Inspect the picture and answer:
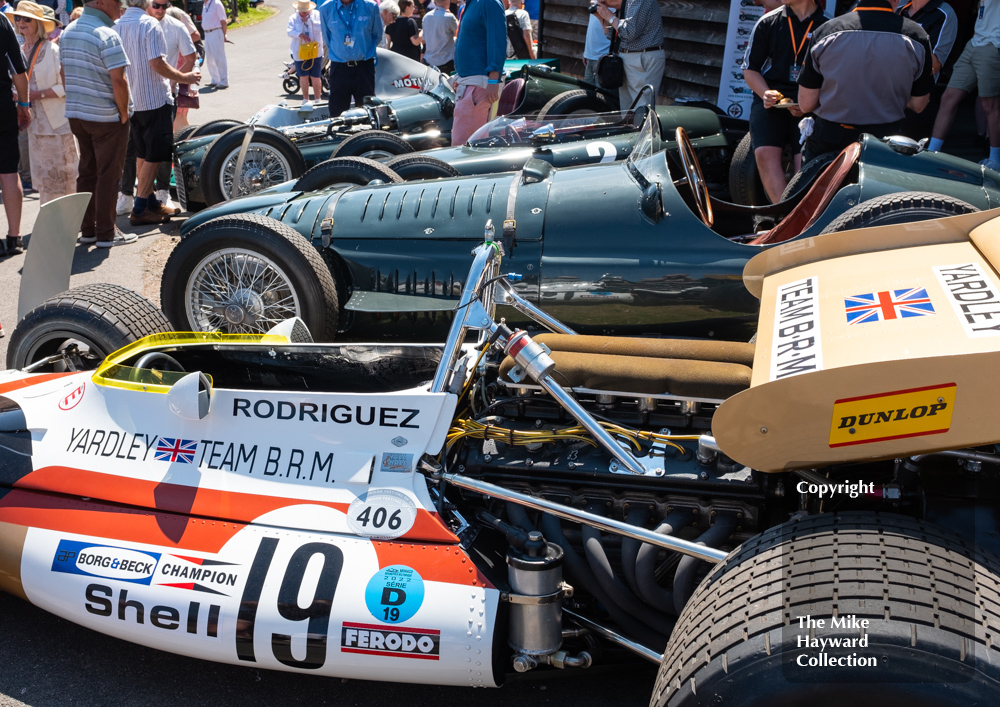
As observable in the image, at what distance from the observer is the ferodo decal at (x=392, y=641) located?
248cm

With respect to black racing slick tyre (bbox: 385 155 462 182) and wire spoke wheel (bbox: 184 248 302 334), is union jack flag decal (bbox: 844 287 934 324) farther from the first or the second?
black racing slick tyre (bbox: 385 155 462 182)

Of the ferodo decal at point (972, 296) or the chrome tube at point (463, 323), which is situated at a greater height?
the ferodo decal at point (972, 296)

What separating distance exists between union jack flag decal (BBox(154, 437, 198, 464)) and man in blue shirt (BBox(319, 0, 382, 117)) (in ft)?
24.4

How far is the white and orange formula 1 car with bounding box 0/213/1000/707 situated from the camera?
1.96 m

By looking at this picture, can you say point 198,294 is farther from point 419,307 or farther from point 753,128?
point 753,128

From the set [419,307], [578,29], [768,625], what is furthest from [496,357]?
[578,29]

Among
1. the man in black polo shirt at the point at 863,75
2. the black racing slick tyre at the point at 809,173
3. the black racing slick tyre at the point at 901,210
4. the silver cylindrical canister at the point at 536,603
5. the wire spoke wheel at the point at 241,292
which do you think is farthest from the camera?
the black racing slick tyre at the point at 809,173

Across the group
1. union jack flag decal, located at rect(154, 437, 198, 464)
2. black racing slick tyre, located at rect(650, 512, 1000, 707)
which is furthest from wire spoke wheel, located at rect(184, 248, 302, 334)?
black racing slick tyre, located at rect(650, 512, 1000, 707)

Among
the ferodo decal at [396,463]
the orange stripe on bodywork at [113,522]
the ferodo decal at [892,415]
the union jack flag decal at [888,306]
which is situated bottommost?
the orange stripe on bodywork at [113,522]

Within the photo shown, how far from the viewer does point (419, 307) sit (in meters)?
4.63

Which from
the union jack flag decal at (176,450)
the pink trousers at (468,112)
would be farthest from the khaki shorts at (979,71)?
the union jack flag decal at (176,450)

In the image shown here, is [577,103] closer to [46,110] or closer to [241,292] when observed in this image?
[241,292]

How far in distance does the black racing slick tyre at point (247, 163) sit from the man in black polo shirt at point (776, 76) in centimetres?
390

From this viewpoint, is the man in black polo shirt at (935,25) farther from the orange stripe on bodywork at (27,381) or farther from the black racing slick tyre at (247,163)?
the orange stripe on bodywork at (27,381)
